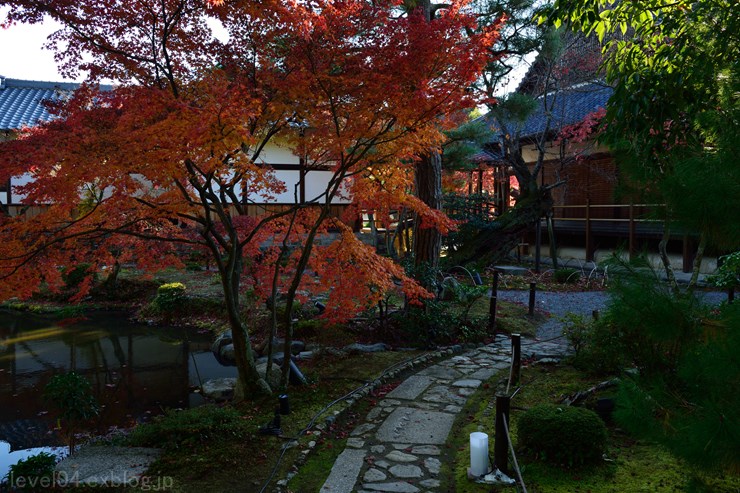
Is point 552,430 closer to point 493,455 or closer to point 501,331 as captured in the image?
point 493,455

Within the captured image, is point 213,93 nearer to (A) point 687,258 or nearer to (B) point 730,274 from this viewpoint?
(B) point 730,274

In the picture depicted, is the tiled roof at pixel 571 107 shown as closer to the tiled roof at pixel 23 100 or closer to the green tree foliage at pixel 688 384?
the green tree foliage at pixel 688 384

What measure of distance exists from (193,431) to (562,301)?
10.5 metres

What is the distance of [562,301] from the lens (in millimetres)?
13352

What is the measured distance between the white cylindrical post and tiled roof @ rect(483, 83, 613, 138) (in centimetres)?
1359

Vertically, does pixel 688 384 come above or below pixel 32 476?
above

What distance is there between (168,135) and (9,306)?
13803 millimetres

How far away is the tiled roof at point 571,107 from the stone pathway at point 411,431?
427 inches

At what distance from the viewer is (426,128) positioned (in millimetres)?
6215

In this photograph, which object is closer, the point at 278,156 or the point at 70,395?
the point at 70,395

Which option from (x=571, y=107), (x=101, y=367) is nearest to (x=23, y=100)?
(x=101, y=367)

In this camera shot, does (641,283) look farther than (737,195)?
Yes

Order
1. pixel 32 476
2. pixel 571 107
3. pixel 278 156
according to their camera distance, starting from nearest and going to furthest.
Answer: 1. pixel 32 476
2. pixel 571 107
3. pixel 278 156

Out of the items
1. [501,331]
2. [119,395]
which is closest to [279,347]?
[119,395]
